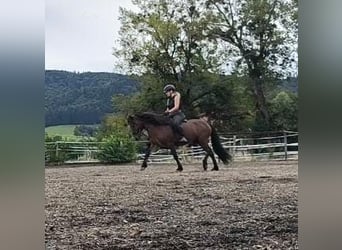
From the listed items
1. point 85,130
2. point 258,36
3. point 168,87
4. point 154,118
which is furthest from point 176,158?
point 258,36

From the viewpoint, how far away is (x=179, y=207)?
9.02 feet

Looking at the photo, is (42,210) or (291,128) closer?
(42,210)

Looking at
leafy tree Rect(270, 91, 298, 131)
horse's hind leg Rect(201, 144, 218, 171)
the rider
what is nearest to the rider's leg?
the rider

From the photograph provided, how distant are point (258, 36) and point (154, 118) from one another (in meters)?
0.72

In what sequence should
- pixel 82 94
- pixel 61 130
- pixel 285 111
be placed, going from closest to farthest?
pixel 61 130 < pixel 82 94 < pixel 285 111

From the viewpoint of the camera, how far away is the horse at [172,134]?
2732 mm

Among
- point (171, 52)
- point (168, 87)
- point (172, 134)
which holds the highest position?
point (171, 52)

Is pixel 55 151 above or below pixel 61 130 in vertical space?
below

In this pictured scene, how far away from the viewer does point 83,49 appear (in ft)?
8.51

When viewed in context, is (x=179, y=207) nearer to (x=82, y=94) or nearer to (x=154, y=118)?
(x=154, y=118)

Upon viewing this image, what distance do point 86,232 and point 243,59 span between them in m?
1.24

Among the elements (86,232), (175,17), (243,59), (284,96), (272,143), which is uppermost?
(175,17)

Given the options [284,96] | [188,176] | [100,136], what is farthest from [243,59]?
[100,136]
